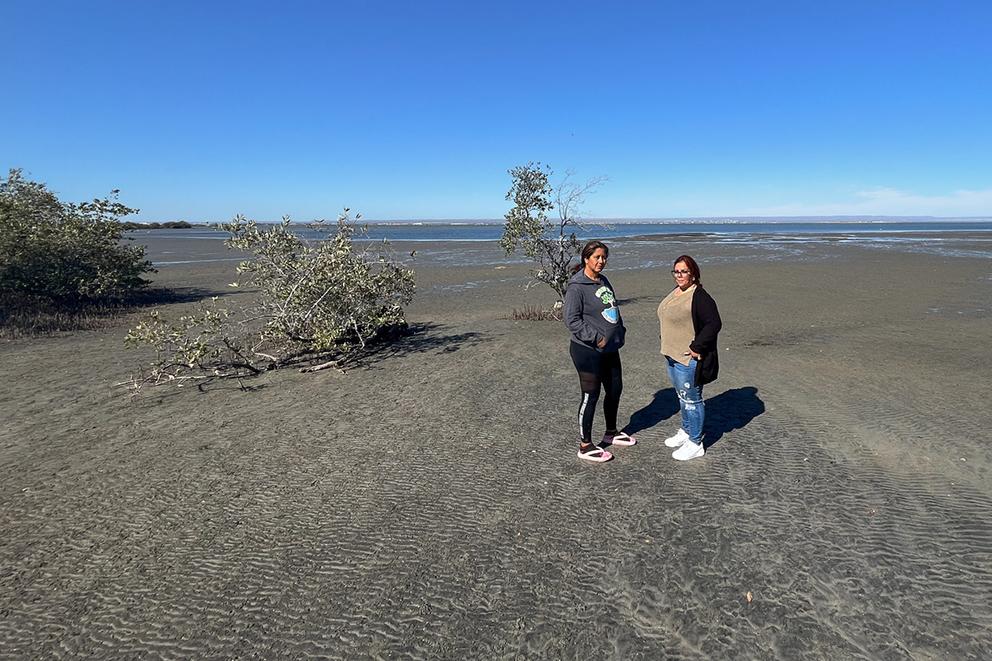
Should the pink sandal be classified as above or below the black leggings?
below

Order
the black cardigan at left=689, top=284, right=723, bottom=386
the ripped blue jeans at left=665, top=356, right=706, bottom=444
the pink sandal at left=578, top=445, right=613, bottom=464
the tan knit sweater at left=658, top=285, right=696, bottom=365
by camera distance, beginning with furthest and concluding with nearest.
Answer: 1. the pink sandal at left=578, top=445, right=613, bottom=464
2. the ripped blue jeans at left=665, top=356, right=706, bottom=444
3. the tan knit sweater at left=658, top=285, right=696, bottom=365
4. the black cardigan at left=689, top=284, right=723, bottom=386

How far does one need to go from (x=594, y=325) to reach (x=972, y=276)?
2293cm

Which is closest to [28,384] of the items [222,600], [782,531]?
[222,600]

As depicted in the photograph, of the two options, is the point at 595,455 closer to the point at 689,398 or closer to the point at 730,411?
the point at 689,398

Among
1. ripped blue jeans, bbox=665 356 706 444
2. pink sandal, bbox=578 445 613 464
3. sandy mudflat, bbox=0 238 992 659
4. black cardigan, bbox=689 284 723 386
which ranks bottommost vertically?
sandy mudflat, bbox=0 238 992 659

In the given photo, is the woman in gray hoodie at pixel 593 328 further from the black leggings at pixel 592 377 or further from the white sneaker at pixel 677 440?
the white sneaker at pixel 677 440

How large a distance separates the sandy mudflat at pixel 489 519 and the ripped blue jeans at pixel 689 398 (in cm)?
32

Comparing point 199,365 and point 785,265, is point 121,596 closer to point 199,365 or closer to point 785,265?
point 199,365

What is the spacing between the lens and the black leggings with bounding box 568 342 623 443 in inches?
183

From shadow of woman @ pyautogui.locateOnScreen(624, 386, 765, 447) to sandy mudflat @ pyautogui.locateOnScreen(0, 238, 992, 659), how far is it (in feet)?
0.15

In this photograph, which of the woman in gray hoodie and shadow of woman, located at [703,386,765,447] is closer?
the woman in gray hoodie

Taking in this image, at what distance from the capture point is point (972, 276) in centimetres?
2009

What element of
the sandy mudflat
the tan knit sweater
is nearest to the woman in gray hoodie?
the tan knit sweater

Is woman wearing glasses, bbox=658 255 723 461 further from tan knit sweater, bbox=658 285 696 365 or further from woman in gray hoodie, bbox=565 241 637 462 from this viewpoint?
woman in gray hoodie, bbox=565 241 637 462
